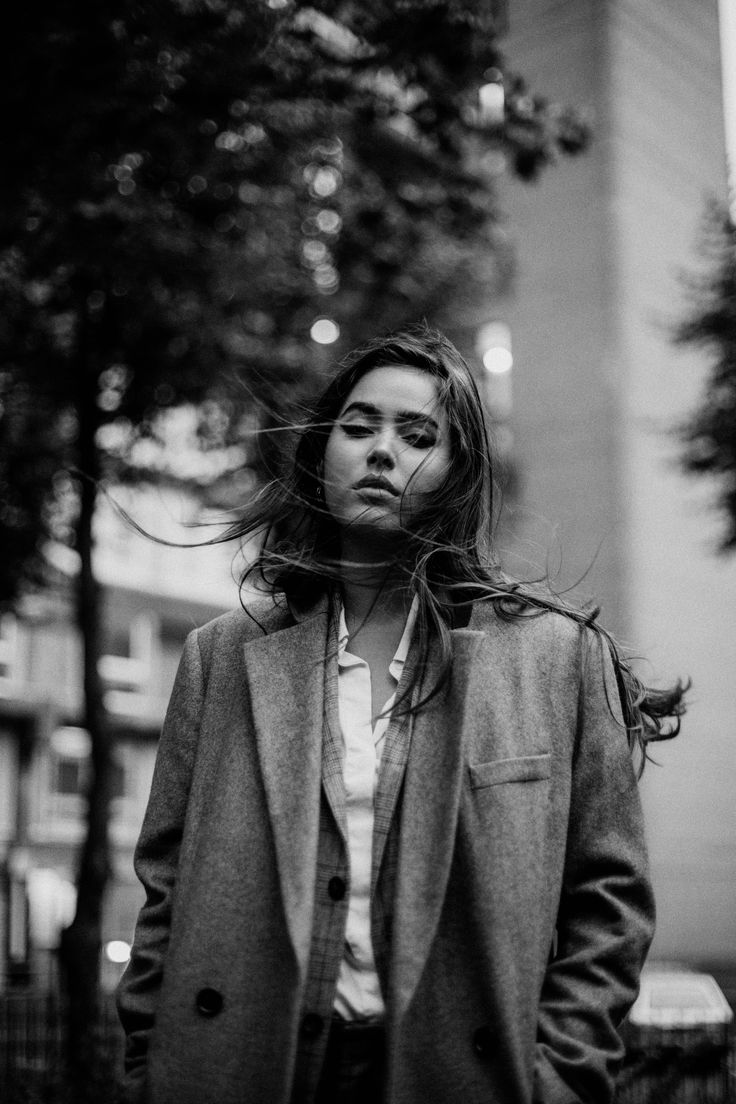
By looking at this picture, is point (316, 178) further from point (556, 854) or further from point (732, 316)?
point (556, 854)

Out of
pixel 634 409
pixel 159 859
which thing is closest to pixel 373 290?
pixel 634 409

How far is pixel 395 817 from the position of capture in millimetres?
2186

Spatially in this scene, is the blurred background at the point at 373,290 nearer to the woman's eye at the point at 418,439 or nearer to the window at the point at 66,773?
the woman's eye at the point at 418,439

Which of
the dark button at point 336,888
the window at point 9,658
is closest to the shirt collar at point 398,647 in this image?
the dark button at point 336,888

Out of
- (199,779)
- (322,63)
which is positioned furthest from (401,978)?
(322,63)

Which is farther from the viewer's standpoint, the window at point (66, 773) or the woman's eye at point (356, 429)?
the window at point (66, 773)

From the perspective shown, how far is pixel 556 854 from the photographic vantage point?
7.33 ft

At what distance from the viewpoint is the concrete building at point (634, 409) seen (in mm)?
14273

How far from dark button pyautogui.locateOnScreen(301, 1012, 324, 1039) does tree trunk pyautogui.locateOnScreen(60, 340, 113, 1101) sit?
17.9 feet

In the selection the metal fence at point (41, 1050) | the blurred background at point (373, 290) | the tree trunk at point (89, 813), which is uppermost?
the blurred background at point (373, 290)

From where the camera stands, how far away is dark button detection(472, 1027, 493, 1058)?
2.05 metres

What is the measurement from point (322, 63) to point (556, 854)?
561cm

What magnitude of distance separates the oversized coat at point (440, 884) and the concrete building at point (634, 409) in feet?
39.0

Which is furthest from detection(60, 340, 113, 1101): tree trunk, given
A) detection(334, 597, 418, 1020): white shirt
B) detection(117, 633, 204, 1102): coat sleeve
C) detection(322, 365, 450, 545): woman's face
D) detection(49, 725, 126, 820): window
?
detection(49, 725, 126, 820): window
